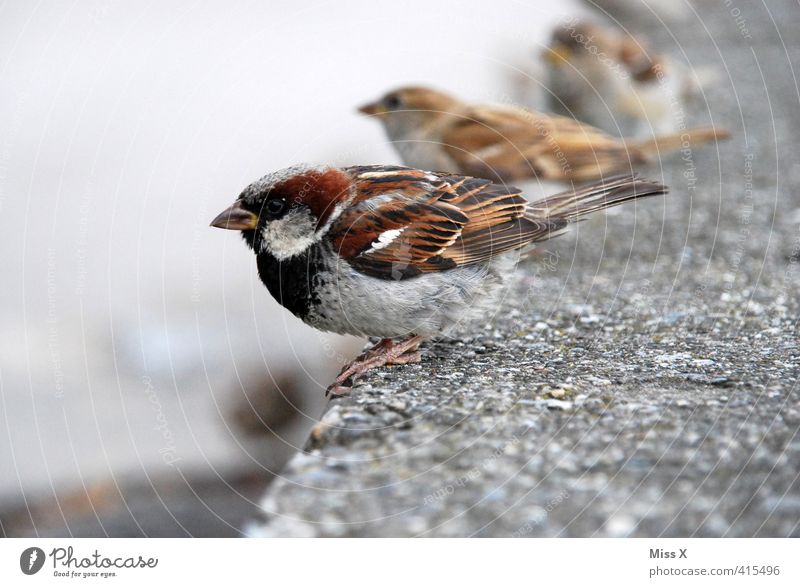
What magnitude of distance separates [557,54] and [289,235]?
11.4 feet

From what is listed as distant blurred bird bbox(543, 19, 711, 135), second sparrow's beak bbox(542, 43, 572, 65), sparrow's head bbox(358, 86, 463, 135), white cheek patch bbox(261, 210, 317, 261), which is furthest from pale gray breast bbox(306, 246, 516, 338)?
second sparrow's beak bbox(542, 43, 572, 65)

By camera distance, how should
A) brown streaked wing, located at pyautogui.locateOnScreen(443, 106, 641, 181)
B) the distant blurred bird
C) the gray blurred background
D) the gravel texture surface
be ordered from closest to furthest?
the gravel texture surface
the gray blurred background
brown streaked wing, located at pyautogui.locateOnScreen(443, 106, 641, 181)
the distant blurred bird

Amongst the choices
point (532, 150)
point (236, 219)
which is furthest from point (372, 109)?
point (236, 219)

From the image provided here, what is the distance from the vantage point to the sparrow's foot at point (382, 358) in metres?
2.96

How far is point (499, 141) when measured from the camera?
15.0 feet

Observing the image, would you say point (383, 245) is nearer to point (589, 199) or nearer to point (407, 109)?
point (589, 199)

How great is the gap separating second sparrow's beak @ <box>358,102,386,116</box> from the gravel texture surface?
126 cm

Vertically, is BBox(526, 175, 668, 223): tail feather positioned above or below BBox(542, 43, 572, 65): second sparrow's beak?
below

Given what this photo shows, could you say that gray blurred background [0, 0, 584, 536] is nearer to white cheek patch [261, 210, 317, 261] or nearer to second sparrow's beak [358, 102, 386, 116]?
second sparrow's beak [358, 102, 386, 116]

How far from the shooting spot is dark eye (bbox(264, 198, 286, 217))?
288 centimetres

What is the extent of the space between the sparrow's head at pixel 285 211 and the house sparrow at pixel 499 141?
1.76m
